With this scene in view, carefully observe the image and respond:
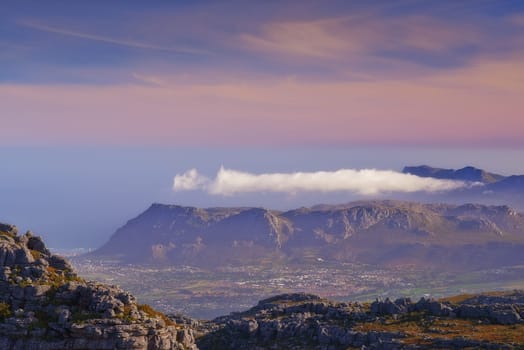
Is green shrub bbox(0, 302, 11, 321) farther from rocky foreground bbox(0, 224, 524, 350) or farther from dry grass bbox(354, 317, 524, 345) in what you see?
dry grass bbox(354, 317, 524, 345)

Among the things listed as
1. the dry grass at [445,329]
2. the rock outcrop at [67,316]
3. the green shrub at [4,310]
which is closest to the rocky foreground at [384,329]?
the dry grass at [445,329]

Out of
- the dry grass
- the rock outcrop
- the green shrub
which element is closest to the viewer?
the rock outcrop

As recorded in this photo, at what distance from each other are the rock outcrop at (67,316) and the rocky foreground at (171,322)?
9 centimetres

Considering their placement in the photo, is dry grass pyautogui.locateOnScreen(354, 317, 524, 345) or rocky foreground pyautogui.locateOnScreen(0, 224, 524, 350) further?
dry grass pyautogui.locateOnScreen(354, 317, 524, 345)

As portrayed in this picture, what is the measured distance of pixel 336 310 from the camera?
408ft

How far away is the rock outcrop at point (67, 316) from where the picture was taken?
67125 mm

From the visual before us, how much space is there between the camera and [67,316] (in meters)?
68.3

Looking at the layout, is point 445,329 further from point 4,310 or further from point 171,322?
point 4,310

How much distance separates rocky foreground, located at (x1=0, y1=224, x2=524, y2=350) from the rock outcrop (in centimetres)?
9

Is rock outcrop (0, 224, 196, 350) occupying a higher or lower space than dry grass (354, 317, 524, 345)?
higher

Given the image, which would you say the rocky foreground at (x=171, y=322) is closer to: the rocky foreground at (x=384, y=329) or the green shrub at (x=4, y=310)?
the green shrub at (x=4, y=310)

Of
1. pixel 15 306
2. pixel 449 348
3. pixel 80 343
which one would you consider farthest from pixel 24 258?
pixel 449 348

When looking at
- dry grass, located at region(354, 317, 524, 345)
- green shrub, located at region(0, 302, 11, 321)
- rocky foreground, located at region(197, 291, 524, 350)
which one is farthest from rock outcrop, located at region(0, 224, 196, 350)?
dry grass, located at region(354, 317, 524, 345)

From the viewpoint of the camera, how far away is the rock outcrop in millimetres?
67125
